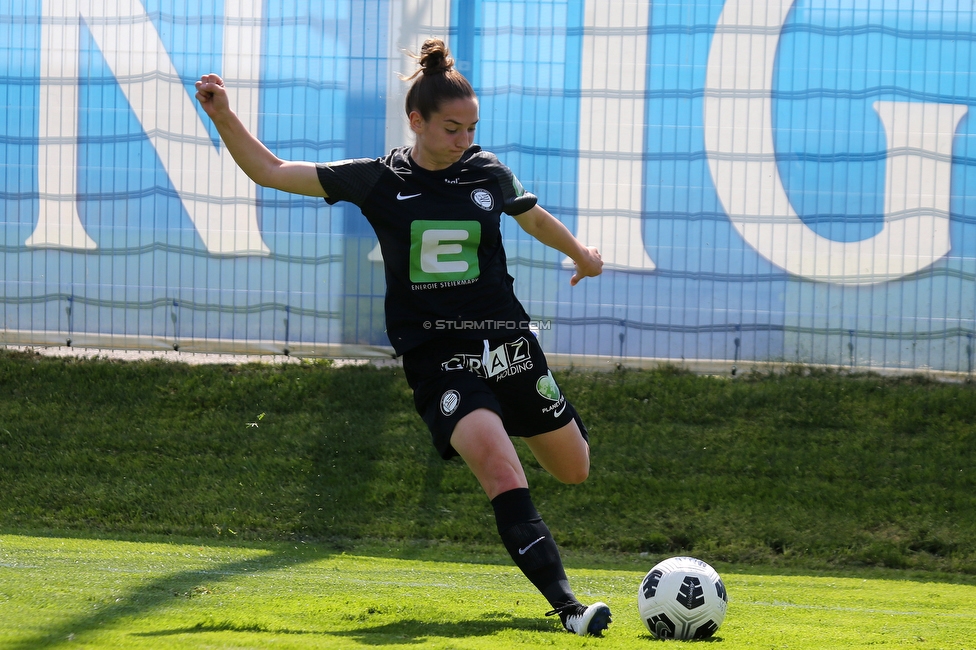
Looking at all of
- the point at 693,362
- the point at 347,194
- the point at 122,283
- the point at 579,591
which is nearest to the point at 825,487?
the point at 693,362

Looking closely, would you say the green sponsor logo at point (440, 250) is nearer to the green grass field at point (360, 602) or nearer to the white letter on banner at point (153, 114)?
the green grass field at point (360, 602)

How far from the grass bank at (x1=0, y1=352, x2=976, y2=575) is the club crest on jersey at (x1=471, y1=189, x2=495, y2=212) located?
135 inches

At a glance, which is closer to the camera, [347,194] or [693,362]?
[347,194]

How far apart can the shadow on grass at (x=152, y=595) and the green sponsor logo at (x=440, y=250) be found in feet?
A: 5.04

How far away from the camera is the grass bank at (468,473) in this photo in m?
6.85

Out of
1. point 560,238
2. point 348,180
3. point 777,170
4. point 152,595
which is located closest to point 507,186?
point 560,238

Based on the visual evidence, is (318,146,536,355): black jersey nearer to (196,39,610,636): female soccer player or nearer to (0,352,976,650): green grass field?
(196,39,610,636): female soccer player

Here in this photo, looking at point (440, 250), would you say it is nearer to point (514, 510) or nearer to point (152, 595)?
point (514, 510)

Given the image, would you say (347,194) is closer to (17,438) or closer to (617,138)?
(617,138)

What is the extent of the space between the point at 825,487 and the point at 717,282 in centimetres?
180

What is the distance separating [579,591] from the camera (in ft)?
16.8

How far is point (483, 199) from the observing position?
404 cm

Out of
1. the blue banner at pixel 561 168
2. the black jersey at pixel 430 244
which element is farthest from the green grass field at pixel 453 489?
the black jersey at pixel 430 244

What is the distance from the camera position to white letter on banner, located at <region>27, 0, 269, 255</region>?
8227mm
